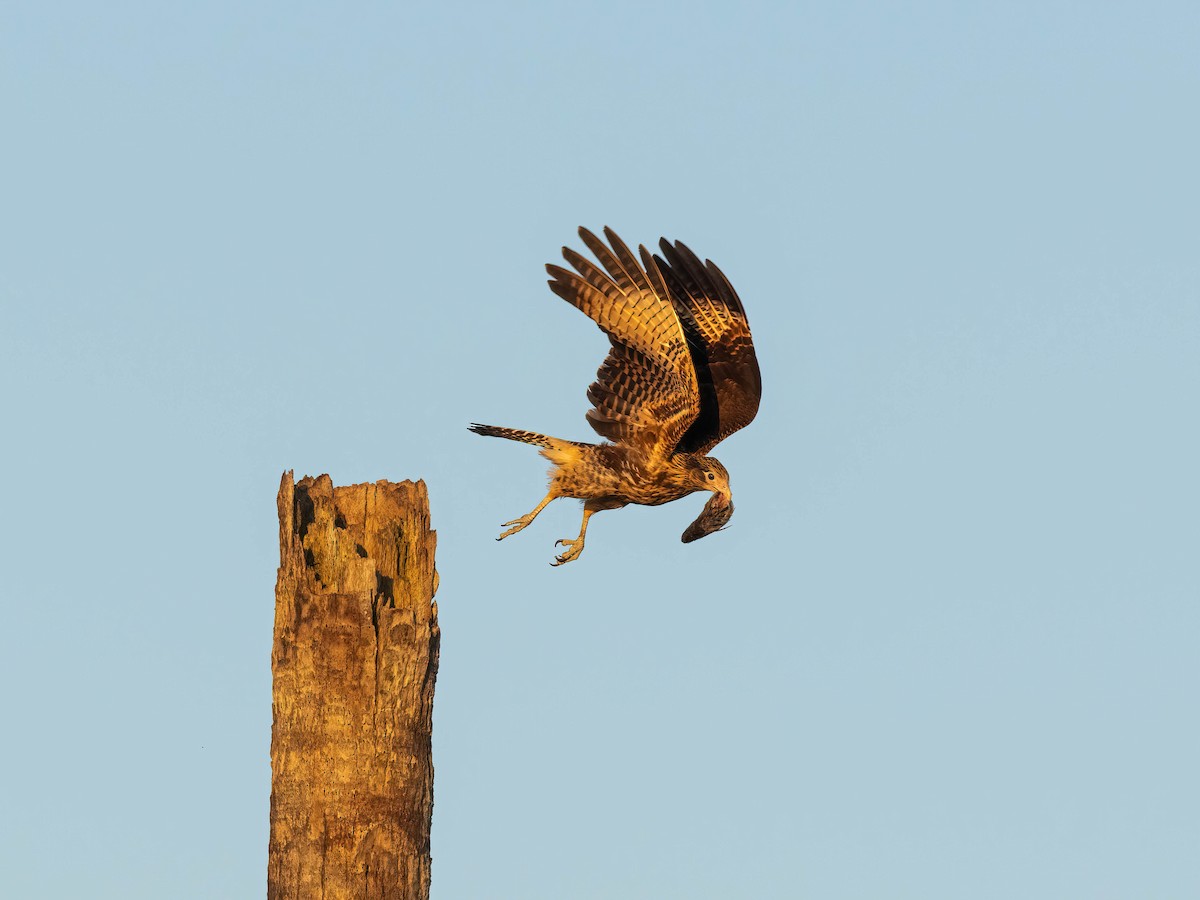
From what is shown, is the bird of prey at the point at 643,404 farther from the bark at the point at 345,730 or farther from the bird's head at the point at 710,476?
the bark at the point at 345,730

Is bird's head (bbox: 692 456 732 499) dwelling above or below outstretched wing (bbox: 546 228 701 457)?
below

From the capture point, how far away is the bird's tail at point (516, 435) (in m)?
13.8

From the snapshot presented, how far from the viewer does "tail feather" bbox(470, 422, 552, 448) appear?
13750 millimetres

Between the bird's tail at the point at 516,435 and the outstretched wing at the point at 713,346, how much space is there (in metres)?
1.17

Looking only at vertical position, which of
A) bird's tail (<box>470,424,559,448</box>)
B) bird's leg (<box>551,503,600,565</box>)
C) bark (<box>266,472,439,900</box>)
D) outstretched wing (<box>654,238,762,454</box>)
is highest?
outstretched wing (<box>654,238,762,454</box>)

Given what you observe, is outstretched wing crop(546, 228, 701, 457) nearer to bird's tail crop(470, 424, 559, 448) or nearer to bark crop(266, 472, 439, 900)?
bird's tail crop(470, 424, 559, 448)

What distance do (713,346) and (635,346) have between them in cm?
174

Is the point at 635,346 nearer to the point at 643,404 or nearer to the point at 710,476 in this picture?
the point at 643,404

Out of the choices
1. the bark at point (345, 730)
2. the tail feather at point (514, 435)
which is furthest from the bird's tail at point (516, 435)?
the bark at point (345, 730)

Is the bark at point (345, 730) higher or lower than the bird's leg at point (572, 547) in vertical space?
lower

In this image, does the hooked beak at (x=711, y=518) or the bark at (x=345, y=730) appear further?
the hooked beak at (x=711, y=518)

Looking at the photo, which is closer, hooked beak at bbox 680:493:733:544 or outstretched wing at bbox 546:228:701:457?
outstretched wing at bbox 546:228:701:457

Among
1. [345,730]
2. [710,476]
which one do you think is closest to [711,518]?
[710,476]

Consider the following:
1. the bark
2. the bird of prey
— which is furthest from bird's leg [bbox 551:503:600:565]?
the bark
